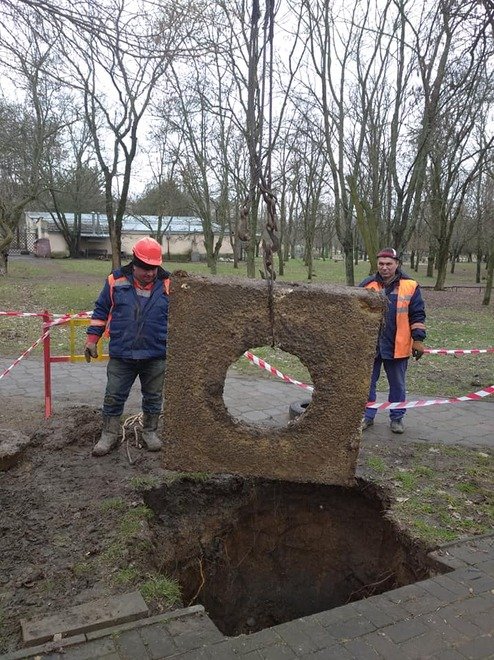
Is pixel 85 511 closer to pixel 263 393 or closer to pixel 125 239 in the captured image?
pixel 263 393

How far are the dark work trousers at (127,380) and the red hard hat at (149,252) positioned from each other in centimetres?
83

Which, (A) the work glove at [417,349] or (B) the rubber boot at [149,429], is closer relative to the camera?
(B) the rubber boot at [149,429]

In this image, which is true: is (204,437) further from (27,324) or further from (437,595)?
(27,324)

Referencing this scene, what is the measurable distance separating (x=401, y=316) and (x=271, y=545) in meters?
2.44

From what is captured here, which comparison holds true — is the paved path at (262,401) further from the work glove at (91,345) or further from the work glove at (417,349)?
the work glove at (91,345)

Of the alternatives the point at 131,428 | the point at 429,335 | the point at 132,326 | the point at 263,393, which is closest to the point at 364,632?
the point at 132,326

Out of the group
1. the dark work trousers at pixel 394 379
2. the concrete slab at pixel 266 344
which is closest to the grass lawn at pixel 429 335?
the concrete slab at pixel 266 344

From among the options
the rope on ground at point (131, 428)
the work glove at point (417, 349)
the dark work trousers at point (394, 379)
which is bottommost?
the rope on ground at point (131, 428)

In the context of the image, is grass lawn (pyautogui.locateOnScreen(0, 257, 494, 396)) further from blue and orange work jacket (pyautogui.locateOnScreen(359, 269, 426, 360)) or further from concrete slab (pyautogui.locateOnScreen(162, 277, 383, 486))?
blue and orange work jacket (pyautogui.locateOnScreen(359, 269, 426, 360))

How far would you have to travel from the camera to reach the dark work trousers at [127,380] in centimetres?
443

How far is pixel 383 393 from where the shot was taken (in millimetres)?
7121

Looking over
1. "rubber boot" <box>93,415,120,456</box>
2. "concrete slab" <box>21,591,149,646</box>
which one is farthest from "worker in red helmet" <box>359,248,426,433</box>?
"concrete slab" <box>21,591,149,646</box>

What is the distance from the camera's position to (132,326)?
428 centimetres

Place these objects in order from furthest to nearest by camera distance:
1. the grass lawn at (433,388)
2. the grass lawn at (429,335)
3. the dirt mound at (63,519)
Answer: the grass lawn at (429,335) < the grass lawn at (433,388) < the dirt mound at (63,519)
